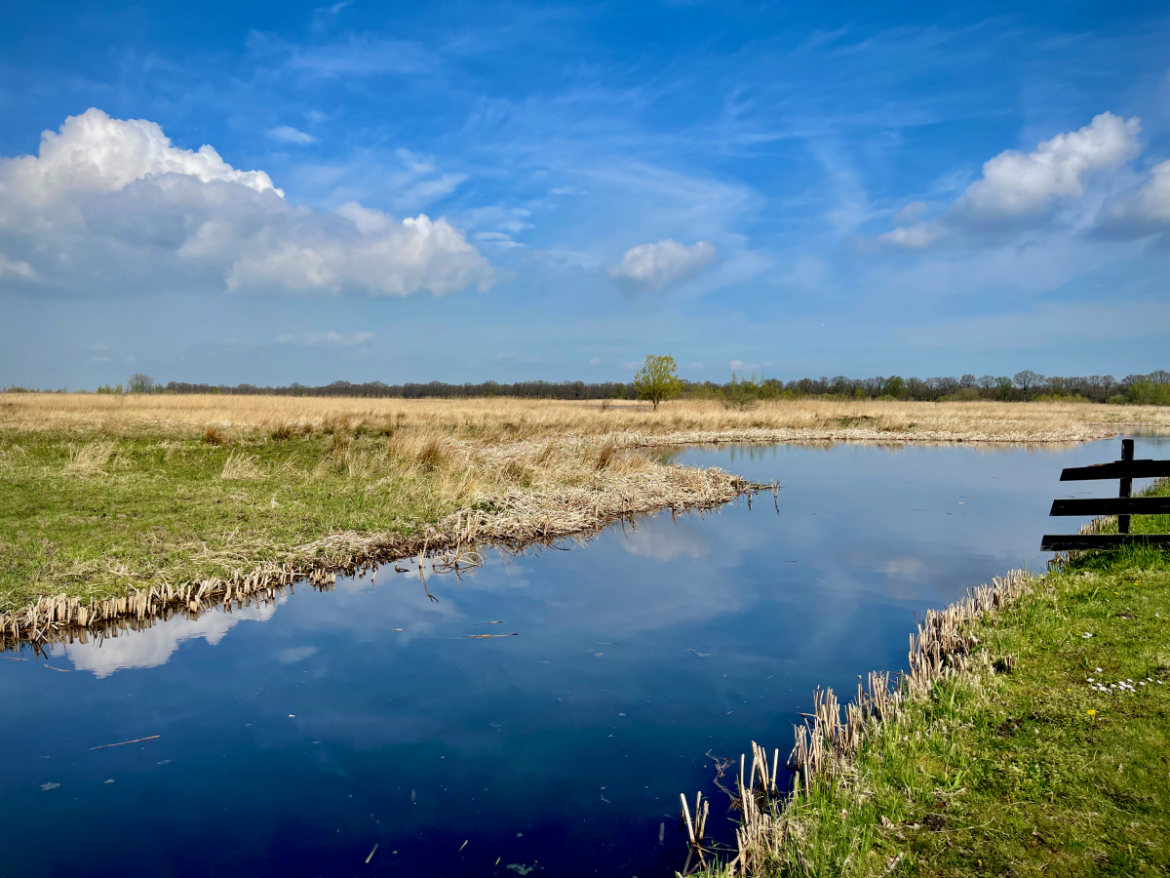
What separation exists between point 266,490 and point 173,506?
2.13 metres

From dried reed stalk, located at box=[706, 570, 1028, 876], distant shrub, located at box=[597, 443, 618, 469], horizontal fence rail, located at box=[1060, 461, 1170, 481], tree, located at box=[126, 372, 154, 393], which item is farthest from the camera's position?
tree, located at box=[126, 372, 154, 393]

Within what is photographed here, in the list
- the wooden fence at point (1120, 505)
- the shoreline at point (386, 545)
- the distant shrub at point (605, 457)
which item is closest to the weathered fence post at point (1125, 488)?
the wooden fence at point (1120, 505)

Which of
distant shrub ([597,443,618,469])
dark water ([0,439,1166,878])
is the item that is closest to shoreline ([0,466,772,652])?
dark water ([0,439,1166,878])

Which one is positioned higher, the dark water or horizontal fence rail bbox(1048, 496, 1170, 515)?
horizontal fence rail bbox(1048, 496, 1170, 515)

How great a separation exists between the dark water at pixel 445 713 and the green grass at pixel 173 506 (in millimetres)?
1502

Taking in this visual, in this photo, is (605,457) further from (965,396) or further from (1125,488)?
(965,396)

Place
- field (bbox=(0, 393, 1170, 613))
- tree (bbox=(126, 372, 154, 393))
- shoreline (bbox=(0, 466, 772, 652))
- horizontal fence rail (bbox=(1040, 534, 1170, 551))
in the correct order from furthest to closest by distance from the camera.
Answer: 1. tree (bbox=(126, 372, 154, 393))
2. field (bbox=(0, 393, 1170, 613))
3. horizontal fence rail (bbox=(1040, 534, 1170, 551))
4. shoreline (bbox=(0, 466, 772, 652))

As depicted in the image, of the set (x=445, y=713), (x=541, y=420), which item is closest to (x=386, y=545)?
(x=445, y=713)

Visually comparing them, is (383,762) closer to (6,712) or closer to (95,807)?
(95,807)

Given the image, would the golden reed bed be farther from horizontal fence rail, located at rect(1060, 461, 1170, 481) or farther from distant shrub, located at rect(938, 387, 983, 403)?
distant shrub, located at rect(938, 387, 983, 403)

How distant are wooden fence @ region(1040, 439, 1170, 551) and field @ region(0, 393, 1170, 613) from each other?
8833 millimetres

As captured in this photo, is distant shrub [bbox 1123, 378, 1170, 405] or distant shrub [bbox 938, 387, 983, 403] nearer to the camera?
distant shrub [bbox 1123, 378, 1170, 405]

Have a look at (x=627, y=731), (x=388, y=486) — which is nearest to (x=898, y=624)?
(x=627, y=731)

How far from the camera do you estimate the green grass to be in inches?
364
